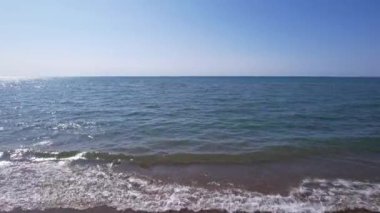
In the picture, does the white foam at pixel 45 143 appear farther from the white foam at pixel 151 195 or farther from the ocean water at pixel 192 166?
the white foam at pixel 151 195

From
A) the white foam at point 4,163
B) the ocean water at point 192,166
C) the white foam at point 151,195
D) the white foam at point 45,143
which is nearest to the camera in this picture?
the white foam at point 151,195

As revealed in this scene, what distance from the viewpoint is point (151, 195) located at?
301 inches

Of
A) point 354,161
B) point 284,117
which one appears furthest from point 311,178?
point 284,117

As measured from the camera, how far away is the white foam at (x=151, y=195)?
277 inches

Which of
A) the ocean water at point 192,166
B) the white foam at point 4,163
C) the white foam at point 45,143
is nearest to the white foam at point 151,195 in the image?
the ocean water at point 192,166

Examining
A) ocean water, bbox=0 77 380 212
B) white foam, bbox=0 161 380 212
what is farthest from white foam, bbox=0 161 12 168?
white foam, bbox=0 161 380 212

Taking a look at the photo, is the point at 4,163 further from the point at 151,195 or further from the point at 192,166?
the point at 192,166

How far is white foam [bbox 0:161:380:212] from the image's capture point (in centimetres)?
704

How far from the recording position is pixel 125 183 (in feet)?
27.9

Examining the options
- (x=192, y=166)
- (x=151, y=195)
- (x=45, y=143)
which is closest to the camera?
(x=151, y=195)

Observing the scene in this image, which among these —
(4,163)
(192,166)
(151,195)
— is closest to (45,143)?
(4,163)

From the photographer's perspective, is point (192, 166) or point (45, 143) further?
point (45, 143)

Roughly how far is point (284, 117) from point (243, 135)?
706 cm

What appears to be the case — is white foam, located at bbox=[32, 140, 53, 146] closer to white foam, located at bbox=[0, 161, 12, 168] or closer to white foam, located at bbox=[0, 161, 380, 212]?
white foam, located at bbox=[0, 161, 12, 168]
